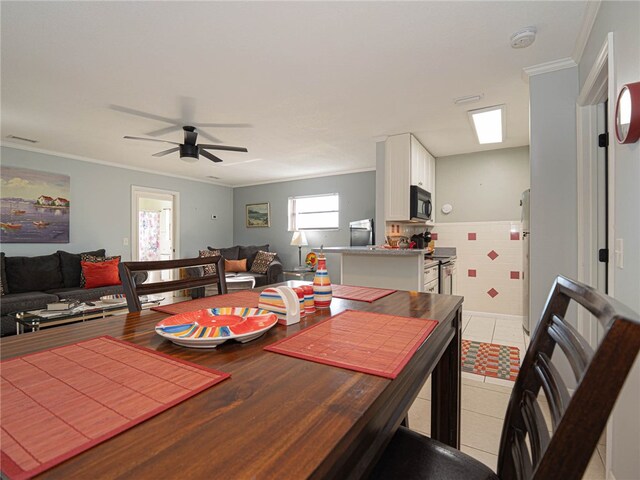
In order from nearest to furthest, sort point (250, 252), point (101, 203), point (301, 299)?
point (301, 299)
point (101, 203)
point (250, 252)

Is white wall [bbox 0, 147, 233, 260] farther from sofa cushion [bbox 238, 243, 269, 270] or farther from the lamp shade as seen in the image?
the lamp shade

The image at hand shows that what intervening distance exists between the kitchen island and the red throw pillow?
319 centimetres

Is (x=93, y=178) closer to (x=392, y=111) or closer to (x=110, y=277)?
(x=110, y=277)

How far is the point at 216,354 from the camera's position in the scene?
30.9 inches

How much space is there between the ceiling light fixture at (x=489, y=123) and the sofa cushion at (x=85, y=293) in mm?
4890

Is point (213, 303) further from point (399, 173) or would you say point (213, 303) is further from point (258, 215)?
point (258, 215)

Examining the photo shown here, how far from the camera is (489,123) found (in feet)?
11.4

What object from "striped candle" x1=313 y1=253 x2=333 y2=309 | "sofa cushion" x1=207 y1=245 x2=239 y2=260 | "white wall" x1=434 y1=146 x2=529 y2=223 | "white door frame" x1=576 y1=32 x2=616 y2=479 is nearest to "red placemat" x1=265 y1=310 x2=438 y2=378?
"striped candle" x1=313 y1=253 x2=333 y2=309

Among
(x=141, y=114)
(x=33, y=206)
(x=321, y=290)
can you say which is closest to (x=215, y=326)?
(x=321, y=290)

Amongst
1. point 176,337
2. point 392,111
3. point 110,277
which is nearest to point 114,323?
point 176,337

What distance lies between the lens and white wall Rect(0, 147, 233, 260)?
427cm

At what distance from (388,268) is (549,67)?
2.06m

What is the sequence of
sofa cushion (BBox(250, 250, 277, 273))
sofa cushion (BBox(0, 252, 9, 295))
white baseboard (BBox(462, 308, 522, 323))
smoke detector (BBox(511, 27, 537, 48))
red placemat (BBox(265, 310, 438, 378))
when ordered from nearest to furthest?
red placemat (BBox(265, 310, 438, 378)) → smoke detector (BBox(511, 27, 537, 48)) → sofa cushion (BBox(0, 252, 9, 295)) → white baseboard (BBox(462, 308, 522, 323)) → sofa cushion (BBox(250, 250, 277, 273))

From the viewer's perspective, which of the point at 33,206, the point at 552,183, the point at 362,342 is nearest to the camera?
the point at 362,342
